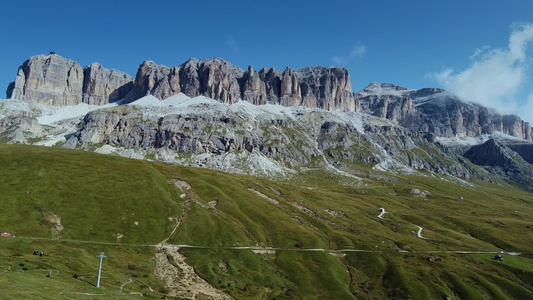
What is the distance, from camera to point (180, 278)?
10269 centimetres

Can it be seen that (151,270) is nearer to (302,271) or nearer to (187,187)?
(302,271)

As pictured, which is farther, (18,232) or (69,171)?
(69,171)

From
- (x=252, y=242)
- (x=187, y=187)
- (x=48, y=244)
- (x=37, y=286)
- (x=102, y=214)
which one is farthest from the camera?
(x=187, y=187)

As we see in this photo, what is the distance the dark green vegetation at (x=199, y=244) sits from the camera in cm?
9419

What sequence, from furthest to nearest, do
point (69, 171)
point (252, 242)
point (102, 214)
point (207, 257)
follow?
point (69, 171) → point (252, 242) → point (102, 214) → point (207, 257)

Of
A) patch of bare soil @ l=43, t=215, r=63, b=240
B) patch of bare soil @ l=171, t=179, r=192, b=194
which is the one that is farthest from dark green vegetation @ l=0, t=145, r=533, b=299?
patch of bare soil @ l=171, t=179, r=192, b=194

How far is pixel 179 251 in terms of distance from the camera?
119 metres

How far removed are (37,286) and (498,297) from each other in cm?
13258

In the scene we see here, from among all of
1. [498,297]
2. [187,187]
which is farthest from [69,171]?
[498,297]

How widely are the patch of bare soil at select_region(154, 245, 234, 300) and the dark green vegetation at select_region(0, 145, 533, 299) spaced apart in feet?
7.22

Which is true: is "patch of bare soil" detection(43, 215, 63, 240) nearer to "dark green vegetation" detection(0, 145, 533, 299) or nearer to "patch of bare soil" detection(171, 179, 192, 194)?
"dark green vegetation" detection(0, 145, 533, 299)

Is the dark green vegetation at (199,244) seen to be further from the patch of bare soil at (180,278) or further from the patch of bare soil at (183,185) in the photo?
the patch of bare soil at (180,278)

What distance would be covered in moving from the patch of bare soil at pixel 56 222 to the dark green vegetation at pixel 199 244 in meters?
0.28

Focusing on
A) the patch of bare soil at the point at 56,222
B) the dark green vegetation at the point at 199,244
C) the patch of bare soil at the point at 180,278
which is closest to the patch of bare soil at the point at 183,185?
the dark green vegetation at the point at 199,244
